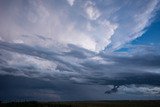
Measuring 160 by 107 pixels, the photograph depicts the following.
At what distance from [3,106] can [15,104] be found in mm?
7583

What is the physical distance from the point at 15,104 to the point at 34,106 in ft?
58.2

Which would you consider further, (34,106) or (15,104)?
(15,104)

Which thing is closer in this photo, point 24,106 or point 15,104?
point 24,106

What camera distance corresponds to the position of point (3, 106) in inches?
5802

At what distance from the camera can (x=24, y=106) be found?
13862 cm

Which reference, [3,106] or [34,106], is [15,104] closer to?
[3,106]

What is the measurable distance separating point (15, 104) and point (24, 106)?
14.1 metres

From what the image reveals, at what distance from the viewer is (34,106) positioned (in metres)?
140

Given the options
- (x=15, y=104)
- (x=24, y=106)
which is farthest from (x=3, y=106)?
(x=24, y=106)

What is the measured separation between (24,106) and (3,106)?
718 inches

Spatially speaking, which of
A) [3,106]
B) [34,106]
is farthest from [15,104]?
[34,106]

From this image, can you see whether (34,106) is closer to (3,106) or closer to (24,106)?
(24,106)

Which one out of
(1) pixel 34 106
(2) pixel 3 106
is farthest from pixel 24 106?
(2) pixel 3 106
